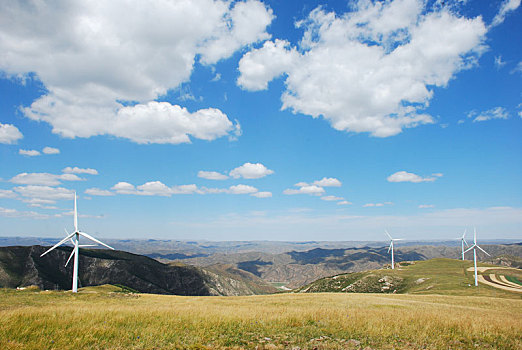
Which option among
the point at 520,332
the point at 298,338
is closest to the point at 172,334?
the point at 298,338

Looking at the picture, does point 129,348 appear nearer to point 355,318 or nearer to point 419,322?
point 355,318

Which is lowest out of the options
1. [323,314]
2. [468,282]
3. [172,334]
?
[468,282]

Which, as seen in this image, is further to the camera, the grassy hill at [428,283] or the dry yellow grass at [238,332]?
the grassy hill at [428,283]

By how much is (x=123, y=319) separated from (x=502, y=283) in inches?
5210

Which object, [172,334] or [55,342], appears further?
[172,334]

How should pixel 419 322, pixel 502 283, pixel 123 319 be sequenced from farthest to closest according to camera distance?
1. pixel 502 283
2. pixel 419 322
3. pixel 123 319

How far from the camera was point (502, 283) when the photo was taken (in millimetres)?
105250

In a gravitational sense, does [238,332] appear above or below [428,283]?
above

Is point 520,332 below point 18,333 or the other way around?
below

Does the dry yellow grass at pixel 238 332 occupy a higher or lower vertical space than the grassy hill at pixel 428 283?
higher

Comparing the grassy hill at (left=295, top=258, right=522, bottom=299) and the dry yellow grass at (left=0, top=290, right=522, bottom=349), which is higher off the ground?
the dry yellow grass at (left=0, top=290, right=522, bottom=349)

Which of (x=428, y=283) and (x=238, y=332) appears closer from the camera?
(x=238, y=332)

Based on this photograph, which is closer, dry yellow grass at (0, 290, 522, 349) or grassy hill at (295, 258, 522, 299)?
dry yellow grass at (0, 290, 522, 349)

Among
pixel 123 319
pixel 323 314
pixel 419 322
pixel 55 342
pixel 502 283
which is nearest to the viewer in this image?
pixel 55 342
